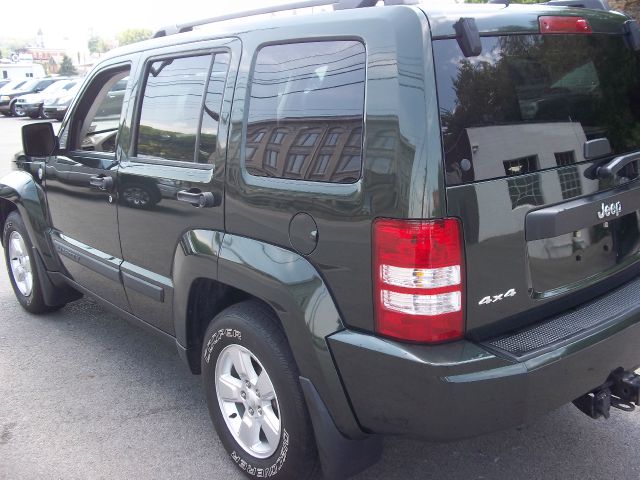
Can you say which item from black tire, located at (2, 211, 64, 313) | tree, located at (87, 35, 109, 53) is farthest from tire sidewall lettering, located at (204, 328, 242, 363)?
tree, located at (87, 35, 109, 53)

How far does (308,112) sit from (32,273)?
126 inches

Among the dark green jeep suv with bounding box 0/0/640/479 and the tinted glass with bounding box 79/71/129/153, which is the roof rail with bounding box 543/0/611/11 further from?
the tinted glass with bounding box 79/71/129/153

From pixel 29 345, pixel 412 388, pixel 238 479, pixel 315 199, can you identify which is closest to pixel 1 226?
pixel 29 345

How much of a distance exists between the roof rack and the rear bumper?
1.21m

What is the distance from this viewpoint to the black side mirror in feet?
13.5

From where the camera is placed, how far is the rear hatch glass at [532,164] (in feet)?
7.00

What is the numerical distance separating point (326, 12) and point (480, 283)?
1182mm

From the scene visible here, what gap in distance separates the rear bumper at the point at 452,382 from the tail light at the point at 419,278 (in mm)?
67

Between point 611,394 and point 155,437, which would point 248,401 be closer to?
point 155,437

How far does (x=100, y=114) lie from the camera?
4.05 m

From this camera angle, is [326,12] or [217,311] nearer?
[326,12]

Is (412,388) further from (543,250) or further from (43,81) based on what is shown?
(43,81)

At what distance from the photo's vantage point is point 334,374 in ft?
7.49

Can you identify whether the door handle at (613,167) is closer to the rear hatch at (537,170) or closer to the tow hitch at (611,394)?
the rear hatch at (537,170)
